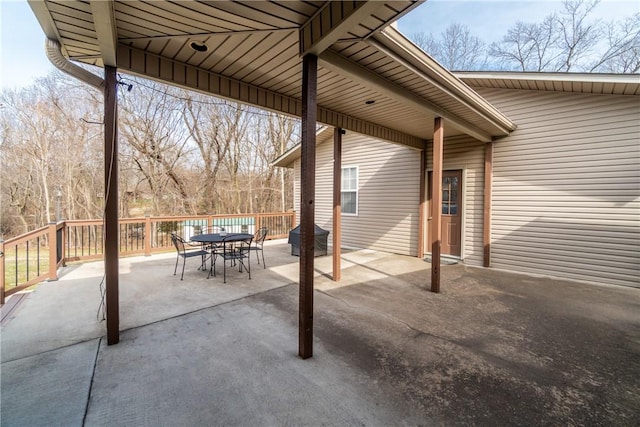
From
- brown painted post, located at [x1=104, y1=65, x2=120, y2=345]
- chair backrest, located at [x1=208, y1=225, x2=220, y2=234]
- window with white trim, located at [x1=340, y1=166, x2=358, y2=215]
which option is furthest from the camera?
window with white trim, located at [x1=340, y1=166, x2=358, y2=215]

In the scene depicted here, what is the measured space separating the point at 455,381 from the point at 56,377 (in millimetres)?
3077

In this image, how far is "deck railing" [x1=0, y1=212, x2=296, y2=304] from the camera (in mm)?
4426

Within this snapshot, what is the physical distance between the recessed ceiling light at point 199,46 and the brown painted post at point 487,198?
5.66 m

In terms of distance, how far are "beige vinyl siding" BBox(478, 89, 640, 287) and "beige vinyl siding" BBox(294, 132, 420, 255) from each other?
1.86 metres

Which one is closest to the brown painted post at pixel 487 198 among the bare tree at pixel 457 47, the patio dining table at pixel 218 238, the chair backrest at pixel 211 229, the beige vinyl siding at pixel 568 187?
the beige vinyl siding at pixel 568 187

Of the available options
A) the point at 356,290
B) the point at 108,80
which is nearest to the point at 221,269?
the point at 356,290

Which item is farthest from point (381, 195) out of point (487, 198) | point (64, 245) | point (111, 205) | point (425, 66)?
point (64, 245)

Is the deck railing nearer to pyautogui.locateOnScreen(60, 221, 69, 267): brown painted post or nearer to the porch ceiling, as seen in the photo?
pyautogui.locateOnScreen(60, 221, 69, 267): brown painted post

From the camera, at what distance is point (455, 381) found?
2152 millimetres

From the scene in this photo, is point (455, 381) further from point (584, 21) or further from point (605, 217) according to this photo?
point (584, 21)

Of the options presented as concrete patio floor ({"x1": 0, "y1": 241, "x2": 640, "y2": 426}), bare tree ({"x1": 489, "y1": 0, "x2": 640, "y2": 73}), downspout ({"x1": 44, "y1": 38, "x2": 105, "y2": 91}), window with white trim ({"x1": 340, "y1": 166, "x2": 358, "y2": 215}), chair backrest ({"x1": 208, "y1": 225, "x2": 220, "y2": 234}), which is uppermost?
bare tree ({"x1": 489, "y1": 0, "x2": 640, "y2": 73})

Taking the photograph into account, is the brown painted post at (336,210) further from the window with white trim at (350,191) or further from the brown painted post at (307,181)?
the window with white trim at (350,191)

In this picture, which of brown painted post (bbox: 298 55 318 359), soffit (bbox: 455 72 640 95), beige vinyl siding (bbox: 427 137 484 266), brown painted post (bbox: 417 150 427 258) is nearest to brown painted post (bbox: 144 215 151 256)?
brown painted post (bbox: 298 55 318 359)

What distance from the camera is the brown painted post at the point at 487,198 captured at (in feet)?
19.3
